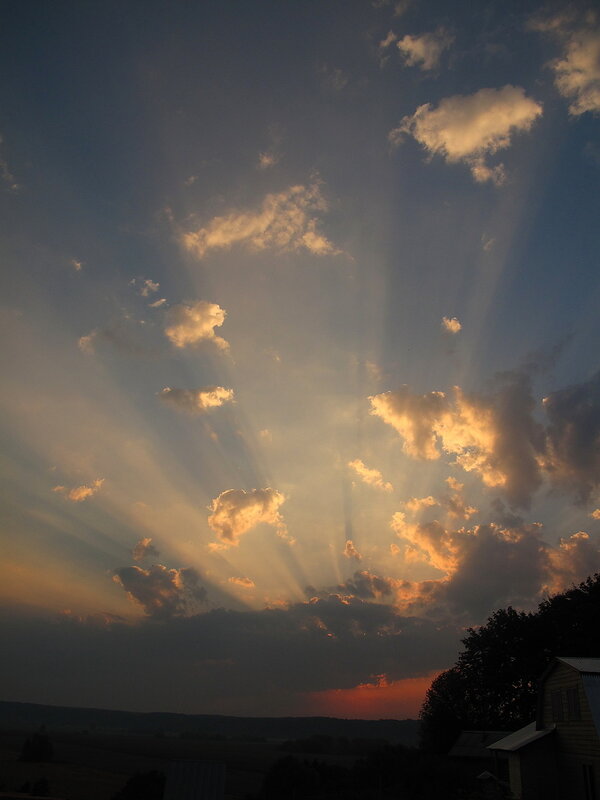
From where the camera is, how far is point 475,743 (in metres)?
55.8

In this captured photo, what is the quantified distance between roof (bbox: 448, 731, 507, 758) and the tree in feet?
27.3

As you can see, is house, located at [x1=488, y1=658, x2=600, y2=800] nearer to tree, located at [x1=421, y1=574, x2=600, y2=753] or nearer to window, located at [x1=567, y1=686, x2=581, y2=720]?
window, located at [x1=567, y1=686, x2=581, y2=720]

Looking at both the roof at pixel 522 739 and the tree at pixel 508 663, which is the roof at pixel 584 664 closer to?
the roof at pixel 522 739

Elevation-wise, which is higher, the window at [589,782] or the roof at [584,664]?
the roof at [584,664]

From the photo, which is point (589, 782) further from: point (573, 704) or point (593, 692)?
point (593, 692)

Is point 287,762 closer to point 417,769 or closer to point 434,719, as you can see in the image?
point 417,769

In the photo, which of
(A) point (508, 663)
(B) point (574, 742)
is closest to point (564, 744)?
(B) point (574, 742)

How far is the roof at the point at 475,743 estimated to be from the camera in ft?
175

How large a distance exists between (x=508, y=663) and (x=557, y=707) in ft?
118

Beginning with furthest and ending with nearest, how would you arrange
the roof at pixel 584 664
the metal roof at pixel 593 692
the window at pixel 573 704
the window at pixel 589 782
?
the roof at pixel 584 664 → the window at pixel 573 704 → the metal roof at pixel 593 692 → the window at pixel 589 782

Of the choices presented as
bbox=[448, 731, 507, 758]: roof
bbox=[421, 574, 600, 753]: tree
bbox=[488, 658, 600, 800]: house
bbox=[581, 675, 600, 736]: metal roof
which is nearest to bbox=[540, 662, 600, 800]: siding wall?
bbox=[488, 658, 600, 800]: house

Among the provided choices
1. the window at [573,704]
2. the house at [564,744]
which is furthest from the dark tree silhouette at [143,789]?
the window at [573,704]

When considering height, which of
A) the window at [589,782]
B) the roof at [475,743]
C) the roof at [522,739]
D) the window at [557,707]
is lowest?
the roof at [475,743]

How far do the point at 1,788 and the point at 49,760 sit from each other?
109ft
